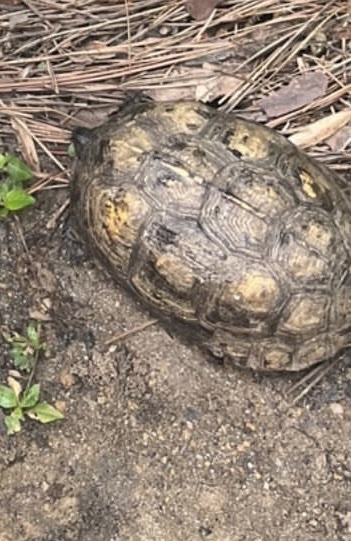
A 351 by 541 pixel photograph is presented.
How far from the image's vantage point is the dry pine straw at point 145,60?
2.95 m

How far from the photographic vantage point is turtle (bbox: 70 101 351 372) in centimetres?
261

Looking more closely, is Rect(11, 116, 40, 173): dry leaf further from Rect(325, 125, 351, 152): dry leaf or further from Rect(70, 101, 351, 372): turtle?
Rect(325, 125, 351, 152): dry leaf

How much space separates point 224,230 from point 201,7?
75cm

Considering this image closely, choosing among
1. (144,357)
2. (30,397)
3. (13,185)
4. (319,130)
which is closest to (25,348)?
(30,397)

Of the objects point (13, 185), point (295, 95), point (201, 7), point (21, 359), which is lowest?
point (21, 359)

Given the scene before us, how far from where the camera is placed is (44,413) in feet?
8.94

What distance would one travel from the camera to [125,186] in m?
2.68

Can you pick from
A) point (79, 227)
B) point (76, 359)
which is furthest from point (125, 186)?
point (76, 359)

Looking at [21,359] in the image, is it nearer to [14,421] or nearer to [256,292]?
[14,421]

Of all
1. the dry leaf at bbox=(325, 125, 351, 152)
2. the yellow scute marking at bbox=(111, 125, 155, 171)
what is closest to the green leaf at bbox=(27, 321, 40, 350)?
the yellow scute marking at bbox=(111, 125, 155, 171)

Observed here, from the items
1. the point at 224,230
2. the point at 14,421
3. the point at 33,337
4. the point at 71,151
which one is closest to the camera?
the point at 224,230

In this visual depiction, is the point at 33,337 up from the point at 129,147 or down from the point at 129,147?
down

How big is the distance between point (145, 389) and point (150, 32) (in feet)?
3.36

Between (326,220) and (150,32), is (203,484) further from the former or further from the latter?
(150,32)
